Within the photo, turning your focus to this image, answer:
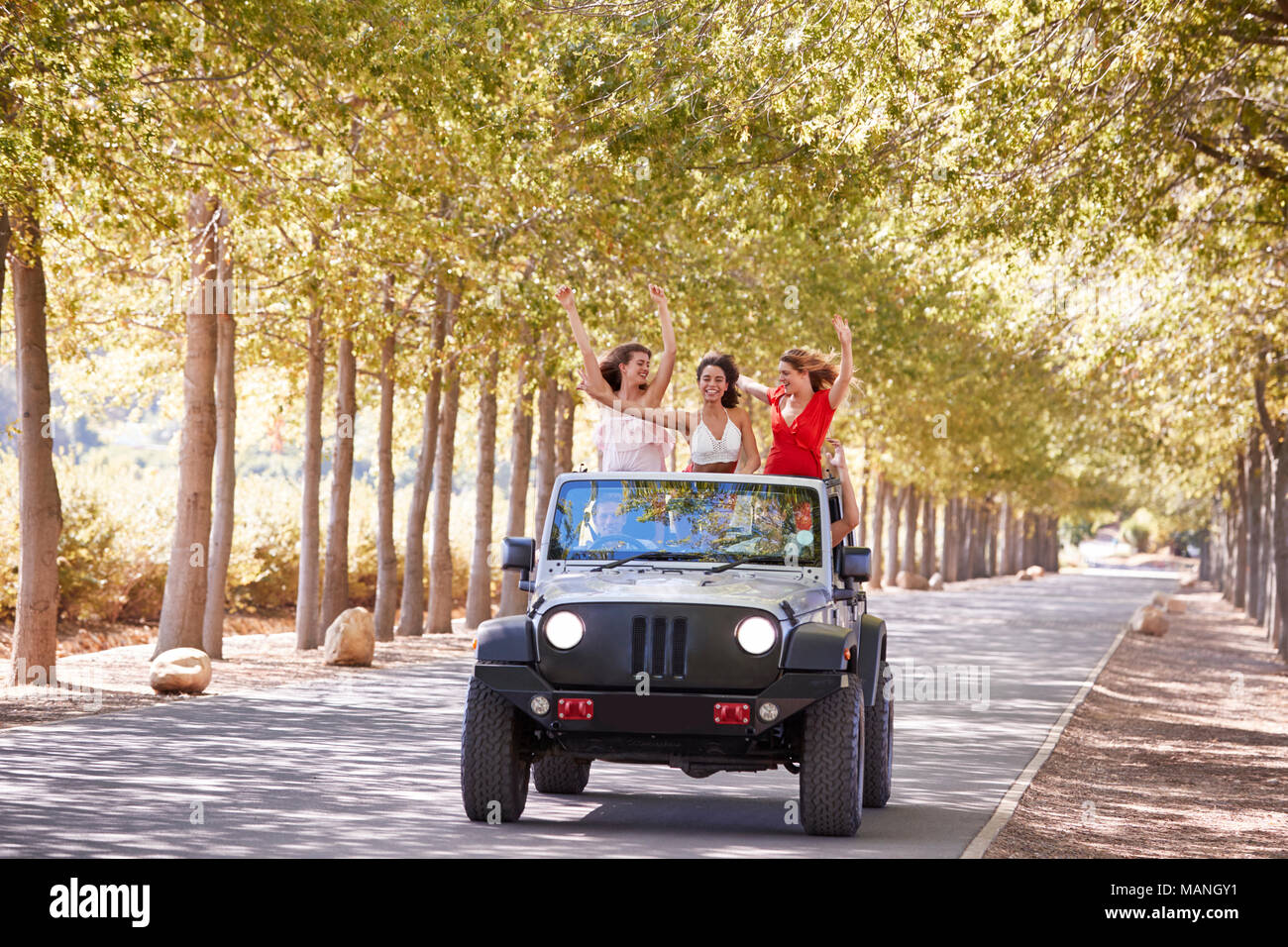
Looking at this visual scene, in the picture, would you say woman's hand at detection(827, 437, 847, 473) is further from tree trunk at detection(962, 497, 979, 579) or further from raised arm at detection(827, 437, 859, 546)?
tree trunk at detection(962, 497, 979, 579)

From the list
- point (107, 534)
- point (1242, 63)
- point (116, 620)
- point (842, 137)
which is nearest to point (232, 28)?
point (842, 137)

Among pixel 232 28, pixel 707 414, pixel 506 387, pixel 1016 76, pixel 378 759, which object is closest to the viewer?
pixel 707 414

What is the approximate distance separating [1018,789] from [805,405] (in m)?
3.24

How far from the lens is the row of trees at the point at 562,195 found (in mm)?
13836

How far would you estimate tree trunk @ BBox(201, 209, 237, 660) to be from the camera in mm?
21203

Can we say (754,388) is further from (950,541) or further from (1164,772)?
(950,541)

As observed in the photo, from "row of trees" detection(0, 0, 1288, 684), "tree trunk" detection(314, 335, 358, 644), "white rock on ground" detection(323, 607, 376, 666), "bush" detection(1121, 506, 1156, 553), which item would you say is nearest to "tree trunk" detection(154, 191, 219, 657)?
"row of trees" detection(0, 0, 1288, 684)

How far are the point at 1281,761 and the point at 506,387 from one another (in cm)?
2267

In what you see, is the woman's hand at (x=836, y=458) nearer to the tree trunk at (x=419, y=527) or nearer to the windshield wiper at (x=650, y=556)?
the windshield wiper at (x=650, y=556)

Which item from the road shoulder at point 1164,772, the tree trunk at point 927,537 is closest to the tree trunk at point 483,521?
the road shoulder at point 1164,772

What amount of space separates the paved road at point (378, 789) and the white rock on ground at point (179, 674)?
571mm

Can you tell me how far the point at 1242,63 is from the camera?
16.7m
